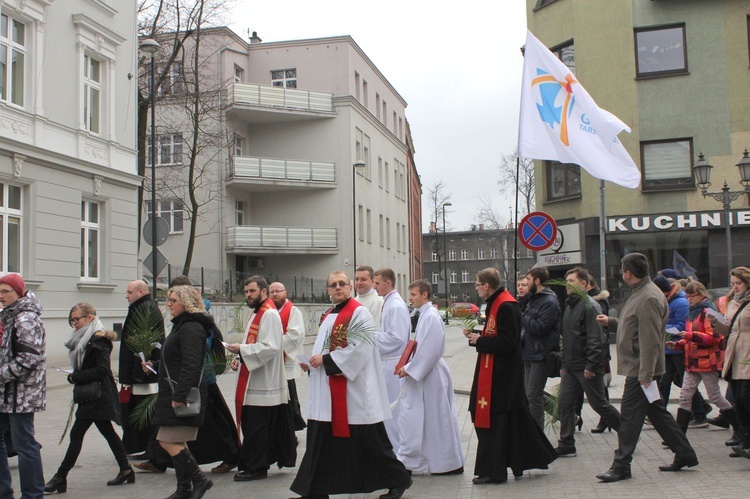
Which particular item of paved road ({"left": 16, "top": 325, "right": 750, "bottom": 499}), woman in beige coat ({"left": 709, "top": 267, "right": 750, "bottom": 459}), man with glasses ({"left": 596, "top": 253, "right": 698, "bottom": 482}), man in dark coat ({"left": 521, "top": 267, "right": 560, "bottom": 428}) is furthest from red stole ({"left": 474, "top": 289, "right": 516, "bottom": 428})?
woman in beige coat ({"left": 709, "top": 267, "right": 750, "bottom": 459})

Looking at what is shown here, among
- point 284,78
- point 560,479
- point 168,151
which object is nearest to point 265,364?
point 560,479

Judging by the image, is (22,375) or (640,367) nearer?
(22,375)

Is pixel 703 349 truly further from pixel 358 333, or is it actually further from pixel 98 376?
pixel 98 376

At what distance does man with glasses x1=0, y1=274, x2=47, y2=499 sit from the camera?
20.9 feet

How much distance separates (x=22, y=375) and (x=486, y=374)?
4008 mm

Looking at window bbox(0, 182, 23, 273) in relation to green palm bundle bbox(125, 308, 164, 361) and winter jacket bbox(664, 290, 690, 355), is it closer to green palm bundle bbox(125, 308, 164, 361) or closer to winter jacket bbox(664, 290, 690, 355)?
green palm bundle bbox(125, 308, 164, 361)

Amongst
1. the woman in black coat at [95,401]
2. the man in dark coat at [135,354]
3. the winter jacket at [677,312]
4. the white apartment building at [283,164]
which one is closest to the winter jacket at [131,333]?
the man in dark coat at [135,354]

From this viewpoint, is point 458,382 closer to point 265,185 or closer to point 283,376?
point 283,376

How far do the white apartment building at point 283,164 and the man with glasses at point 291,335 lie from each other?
1102 inches

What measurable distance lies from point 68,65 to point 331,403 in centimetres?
1816

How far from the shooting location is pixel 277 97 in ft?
139

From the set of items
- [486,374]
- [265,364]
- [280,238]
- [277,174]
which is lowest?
[486,374]

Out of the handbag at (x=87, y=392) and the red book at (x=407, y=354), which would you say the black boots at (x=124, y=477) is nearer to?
the handbag at (x=87, y=392)

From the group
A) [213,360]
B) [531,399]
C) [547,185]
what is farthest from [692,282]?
[547,185]
